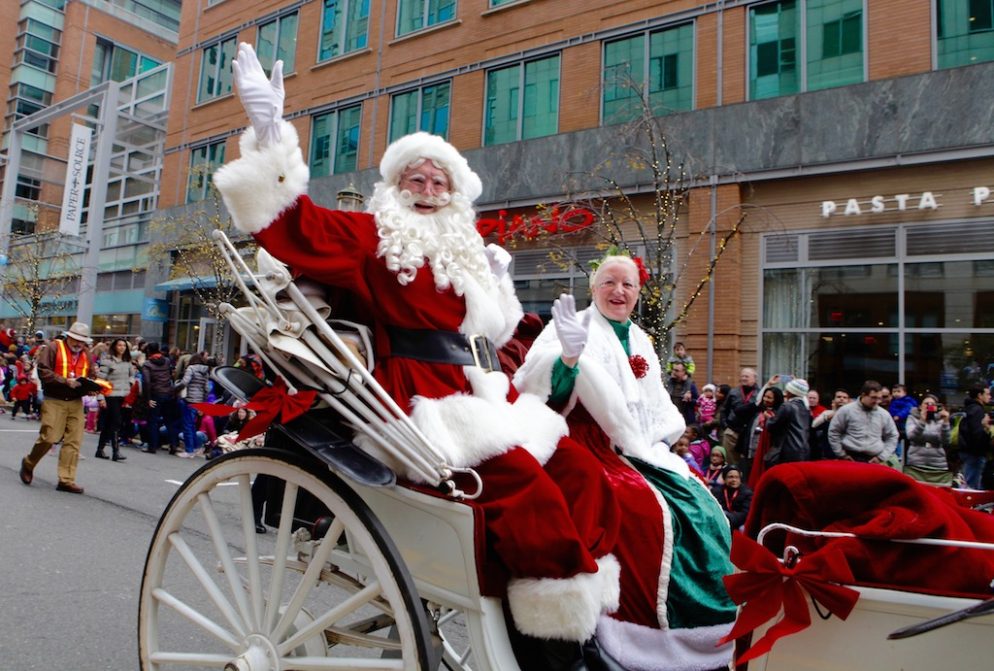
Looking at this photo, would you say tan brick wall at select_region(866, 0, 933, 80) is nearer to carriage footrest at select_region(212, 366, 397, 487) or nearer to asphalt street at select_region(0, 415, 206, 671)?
asphalt street at select_region(0, 415, 206, 671)

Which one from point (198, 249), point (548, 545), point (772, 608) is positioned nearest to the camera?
point (772, 608)

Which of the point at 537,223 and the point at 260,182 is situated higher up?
the point at 537,223

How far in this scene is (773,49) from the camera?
A: 40.9 ft

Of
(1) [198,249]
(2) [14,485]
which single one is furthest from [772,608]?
(1) [198,249]

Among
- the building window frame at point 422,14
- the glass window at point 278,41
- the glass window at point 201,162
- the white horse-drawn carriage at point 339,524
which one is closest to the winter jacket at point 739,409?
the white horse-drawn carriage at point 339,524

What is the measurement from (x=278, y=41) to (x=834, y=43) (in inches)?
587

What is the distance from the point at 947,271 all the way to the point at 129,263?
24.4 m

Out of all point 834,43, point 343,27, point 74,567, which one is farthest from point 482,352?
point 343,27

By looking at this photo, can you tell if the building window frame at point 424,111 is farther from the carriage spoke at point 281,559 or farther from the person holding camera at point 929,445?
the carriage spoke at point 281,559

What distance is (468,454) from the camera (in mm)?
2312

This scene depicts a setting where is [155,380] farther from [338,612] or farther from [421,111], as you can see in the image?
[338,612]

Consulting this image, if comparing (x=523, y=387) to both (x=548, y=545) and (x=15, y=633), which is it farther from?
(x=15, y=633)

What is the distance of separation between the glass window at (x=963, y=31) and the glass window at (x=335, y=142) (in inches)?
484

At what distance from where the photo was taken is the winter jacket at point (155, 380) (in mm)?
11688
